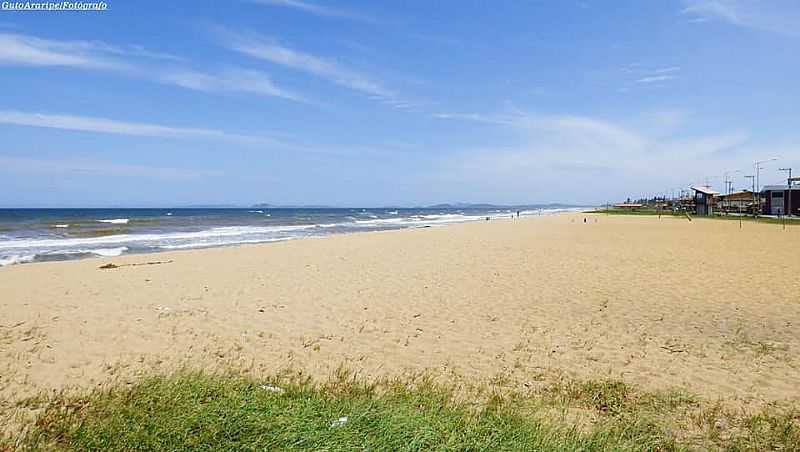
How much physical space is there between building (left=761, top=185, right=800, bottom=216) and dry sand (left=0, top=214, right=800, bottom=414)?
147 ft

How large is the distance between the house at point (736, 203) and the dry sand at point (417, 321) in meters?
51.0

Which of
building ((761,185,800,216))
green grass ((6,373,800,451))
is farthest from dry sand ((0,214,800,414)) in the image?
building ((761,185,800,216))

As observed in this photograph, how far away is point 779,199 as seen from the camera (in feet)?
166

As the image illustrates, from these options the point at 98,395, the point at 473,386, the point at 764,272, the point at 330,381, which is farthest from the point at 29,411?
the point at 764,272

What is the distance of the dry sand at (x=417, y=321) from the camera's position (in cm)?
527

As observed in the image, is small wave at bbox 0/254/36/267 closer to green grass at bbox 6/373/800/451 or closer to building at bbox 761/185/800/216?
green grass at bbox 6/373/800/451

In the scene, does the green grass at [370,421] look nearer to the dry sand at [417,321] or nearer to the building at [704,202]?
the dry sand at [417,321]

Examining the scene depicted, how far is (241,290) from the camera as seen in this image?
9.82m

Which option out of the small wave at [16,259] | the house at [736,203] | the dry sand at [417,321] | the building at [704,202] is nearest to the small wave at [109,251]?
the small wave at [16,259]

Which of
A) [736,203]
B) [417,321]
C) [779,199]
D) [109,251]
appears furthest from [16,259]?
[736,203]

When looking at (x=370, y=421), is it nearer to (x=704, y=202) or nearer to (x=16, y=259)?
(x=16, y=259)

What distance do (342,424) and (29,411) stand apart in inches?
104

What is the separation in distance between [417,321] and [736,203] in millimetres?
74440

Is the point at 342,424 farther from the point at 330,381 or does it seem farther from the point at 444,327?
the point at 444,327
